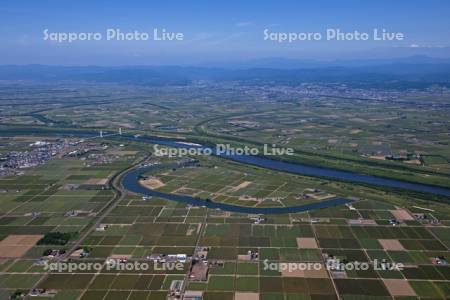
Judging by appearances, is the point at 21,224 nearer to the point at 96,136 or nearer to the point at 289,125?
the point at 96,136

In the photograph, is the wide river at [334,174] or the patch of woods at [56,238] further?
the wide river at [334,174]

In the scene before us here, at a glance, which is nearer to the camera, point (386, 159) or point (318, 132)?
point (386, 159)

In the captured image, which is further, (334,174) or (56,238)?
(334,174)

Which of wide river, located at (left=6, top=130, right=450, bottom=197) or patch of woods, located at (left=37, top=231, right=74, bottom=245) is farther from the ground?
wide river, located at (left=6, top=130, right=450, bottom=197)

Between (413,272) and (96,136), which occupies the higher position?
(96,136)

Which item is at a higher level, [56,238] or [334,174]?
[334,174]

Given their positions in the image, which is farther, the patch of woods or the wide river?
the wide river

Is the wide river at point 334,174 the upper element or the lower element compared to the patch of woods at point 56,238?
upper

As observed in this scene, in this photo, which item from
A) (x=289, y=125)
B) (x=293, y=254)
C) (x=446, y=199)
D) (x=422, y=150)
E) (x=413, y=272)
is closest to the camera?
(x=413, y=272)

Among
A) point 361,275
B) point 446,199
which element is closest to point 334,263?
point 361,275

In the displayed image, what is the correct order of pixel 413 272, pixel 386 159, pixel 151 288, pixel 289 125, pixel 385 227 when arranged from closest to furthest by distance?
pixel 151 288
pixel 413 272
pixel 385 227
pixel 386 159
pixel 289 125
